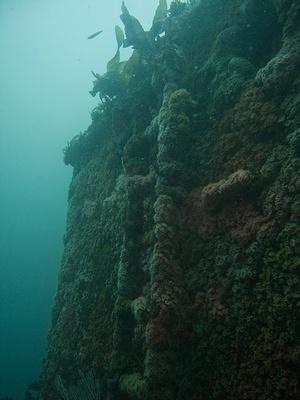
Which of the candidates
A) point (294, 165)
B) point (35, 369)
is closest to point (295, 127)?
point (294, 165)

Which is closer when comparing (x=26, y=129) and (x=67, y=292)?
(x=67, y=292)

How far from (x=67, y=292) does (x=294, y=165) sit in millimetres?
6532

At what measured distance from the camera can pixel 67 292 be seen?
8.59 metres

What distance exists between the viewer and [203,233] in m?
4.79

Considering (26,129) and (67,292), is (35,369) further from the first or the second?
(26,129)

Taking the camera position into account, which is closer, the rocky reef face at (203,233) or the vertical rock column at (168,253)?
the rocky reef face at (203,233)

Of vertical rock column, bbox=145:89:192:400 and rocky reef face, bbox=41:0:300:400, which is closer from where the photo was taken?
rocky reef face, bbox=41:0:300:400

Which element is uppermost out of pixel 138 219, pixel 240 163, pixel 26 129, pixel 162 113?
pixel 26 129

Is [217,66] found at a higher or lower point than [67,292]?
higher

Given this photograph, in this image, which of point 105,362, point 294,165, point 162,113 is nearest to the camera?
point 294,165

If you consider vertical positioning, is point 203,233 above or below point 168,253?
above

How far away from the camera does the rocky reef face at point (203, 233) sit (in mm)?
3684

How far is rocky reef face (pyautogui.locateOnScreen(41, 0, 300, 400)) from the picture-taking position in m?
3.68

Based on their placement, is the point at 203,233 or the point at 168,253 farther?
the point at 168,253
